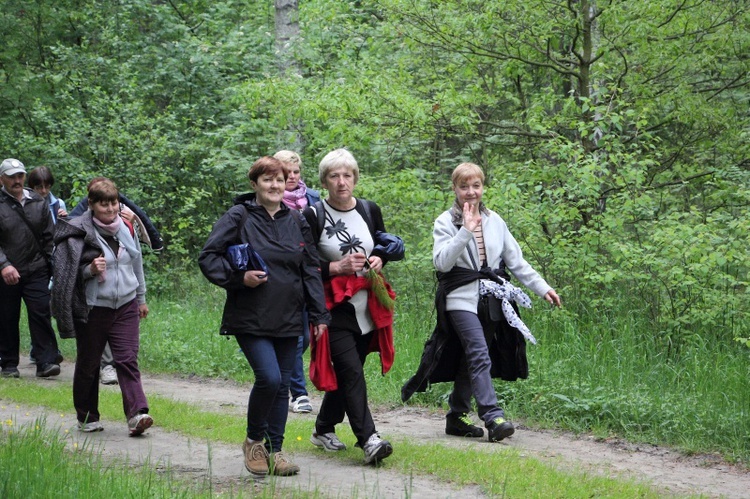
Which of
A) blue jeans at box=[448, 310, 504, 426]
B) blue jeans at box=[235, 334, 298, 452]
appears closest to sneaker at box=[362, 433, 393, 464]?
blue jeans at box=[235, 334, 298, 452]

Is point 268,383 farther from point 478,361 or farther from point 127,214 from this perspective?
point 127,214

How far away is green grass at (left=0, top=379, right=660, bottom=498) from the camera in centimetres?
593

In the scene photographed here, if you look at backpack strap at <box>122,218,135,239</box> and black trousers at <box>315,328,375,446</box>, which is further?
backpack strap at <box>122,218,135,239</box>

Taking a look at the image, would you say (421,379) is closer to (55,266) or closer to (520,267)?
(520,267)

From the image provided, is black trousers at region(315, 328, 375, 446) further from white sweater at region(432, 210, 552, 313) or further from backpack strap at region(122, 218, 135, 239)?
backpack strap at region(122, 218, 135, 239)

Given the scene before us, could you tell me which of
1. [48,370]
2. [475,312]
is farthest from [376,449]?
[48,370]

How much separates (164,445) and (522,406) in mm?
3122

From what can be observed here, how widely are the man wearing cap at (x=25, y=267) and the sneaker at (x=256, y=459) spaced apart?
5.70 meters

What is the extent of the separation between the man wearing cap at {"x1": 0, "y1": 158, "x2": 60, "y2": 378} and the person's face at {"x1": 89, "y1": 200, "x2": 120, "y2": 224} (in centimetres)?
359

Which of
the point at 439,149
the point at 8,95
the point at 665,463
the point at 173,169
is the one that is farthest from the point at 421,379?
the point at 8,95

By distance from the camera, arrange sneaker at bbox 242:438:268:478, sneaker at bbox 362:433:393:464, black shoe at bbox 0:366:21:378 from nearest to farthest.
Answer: sneaker at bbox 242:438:268:478
sneaker at bbox 362:433:393:464
black shoe at bbox 0:366:21:378

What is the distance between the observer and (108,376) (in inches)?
428

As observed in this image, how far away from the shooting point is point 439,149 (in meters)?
16.9

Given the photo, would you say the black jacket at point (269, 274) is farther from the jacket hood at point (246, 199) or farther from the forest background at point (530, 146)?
the forest background at point (530, 146)
